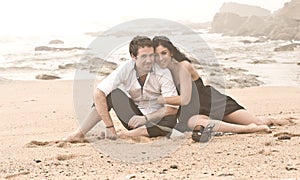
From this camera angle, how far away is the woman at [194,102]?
512 cm

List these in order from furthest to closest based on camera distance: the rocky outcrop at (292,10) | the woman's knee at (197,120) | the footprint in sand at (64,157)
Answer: the rocky outcrop at (292,10) < the woman's knee at (197,120) < the footprint in sand at (64,157)

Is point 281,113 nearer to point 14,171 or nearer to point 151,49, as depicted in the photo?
point 151,49

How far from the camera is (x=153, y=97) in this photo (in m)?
5.25

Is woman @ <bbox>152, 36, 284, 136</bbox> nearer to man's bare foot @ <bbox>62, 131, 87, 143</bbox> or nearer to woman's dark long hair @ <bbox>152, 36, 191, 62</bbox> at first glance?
woman's dark long hair @ <bbox>152, 36, 191, 62</bbox>

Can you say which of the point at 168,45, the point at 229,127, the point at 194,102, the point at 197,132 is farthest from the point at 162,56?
the point at 229,127

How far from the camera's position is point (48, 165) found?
405 centimetres

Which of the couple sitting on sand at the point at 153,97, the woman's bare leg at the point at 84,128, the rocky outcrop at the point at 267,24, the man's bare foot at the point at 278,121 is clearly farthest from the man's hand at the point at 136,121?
the rocky outcrop at the point at 267,24

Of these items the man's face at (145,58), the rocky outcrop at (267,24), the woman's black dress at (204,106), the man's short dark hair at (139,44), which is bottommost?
the rocky outcrop at (267,24)

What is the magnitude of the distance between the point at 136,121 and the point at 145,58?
2.18 ft

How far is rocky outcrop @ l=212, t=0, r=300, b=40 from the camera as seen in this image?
115ft

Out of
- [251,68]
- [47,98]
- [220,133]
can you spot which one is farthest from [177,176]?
[251,68]

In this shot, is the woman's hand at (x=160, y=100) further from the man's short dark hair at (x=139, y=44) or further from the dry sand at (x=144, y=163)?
the man's short dark hair at (x=139, y=44)

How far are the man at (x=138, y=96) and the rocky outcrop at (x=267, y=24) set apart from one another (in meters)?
28.2

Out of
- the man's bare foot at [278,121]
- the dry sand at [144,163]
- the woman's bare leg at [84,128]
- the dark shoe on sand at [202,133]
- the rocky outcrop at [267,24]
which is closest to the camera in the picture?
the dry sand at [144,163]
